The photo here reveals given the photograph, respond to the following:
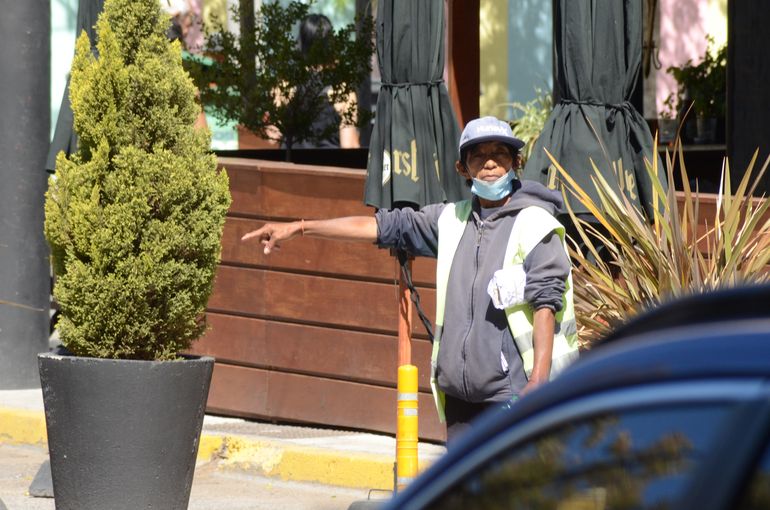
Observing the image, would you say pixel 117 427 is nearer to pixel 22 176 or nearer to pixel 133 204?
pixel 133 204

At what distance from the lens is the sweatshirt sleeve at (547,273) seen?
4.79 meters

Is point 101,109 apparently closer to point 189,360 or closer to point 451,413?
point 189,360

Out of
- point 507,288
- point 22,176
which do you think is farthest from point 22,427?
point 507,288

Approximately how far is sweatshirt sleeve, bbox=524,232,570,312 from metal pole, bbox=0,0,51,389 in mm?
5365

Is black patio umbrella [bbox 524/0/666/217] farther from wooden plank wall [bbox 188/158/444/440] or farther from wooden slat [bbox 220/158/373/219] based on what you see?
wooden slat [bbox 220/158/373/219]

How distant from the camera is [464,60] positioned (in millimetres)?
10023

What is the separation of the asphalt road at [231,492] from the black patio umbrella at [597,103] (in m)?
1.90

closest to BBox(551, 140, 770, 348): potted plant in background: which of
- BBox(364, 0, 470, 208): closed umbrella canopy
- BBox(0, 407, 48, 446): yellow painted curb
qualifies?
BBox(364, 0, 470, 208): closed umbrella canopy

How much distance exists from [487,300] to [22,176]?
5342 mm

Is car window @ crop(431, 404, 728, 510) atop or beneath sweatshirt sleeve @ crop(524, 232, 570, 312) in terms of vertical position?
atop

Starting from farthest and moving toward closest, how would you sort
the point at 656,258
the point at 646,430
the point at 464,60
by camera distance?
the point at 464,60 → the point at 656,258 → the point at 646,430

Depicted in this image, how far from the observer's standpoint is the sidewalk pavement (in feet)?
24.7

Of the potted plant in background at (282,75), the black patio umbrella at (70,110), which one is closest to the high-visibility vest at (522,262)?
the black patio umbrella at (70,110)

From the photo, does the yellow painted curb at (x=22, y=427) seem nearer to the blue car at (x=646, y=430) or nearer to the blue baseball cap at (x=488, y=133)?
the blue baseball cap at (x=488, y=133)
